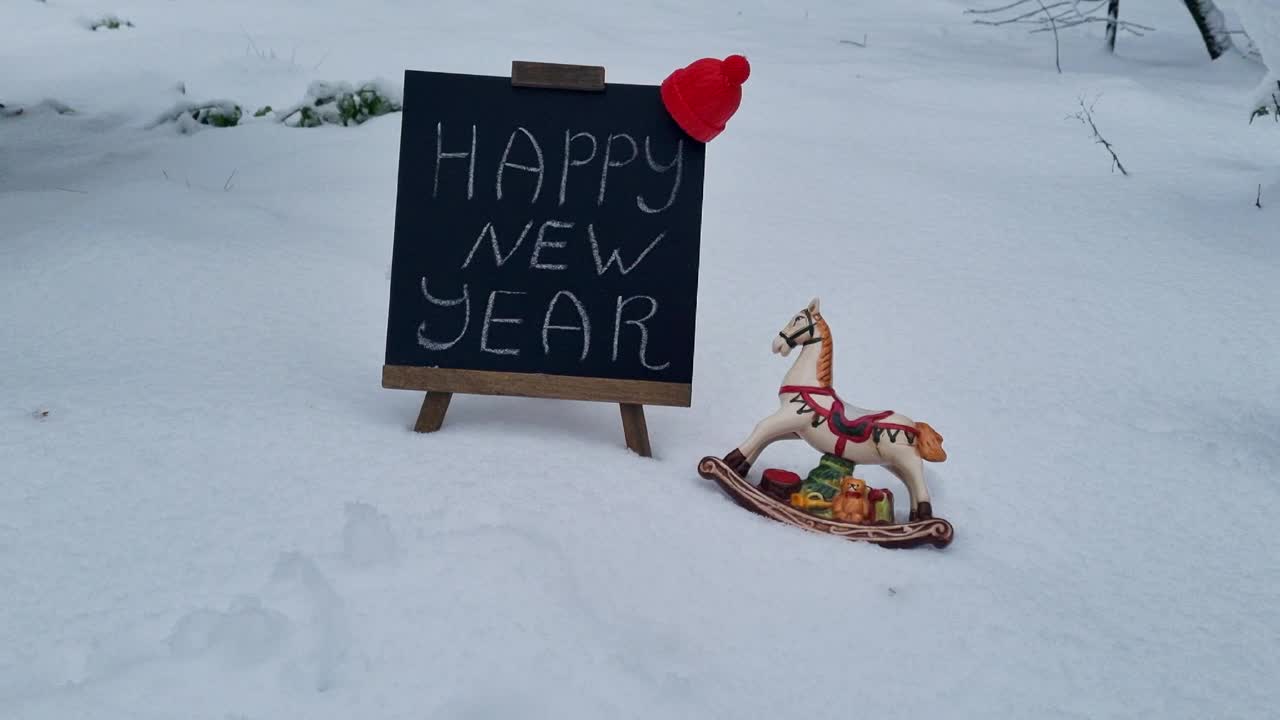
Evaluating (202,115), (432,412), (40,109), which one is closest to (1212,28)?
(432,412)

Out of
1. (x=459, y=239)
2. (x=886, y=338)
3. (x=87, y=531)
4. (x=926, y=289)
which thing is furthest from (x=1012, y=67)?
(x=87, y=531)

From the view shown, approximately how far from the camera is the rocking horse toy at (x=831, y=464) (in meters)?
1.94

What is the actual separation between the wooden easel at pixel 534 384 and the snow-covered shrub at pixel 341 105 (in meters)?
2.22

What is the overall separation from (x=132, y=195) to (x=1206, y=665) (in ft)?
10.2

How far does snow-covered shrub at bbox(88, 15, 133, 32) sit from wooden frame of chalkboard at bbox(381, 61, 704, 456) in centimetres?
452

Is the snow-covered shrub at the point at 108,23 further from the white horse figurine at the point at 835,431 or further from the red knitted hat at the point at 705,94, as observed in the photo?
the white horse figurine at the point at 835,431

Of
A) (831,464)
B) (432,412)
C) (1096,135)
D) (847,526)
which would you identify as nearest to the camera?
(847,526)

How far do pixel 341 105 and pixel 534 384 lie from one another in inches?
97.9

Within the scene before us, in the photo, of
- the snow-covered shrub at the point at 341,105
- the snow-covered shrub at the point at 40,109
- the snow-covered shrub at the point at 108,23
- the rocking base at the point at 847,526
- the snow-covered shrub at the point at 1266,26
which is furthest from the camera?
the snow-covered shrub at the point at 108,23

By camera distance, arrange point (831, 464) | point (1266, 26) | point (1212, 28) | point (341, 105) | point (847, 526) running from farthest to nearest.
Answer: point (1212, 28) < point (341, 105) < point (1266, 26) < point (831, 464) < point (847, 526)

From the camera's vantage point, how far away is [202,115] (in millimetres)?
4312

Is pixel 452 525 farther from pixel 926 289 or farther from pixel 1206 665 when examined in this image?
pixel 926 289

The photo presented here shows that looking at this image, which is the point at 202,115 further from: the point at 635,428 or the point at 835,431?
the point at 835,431

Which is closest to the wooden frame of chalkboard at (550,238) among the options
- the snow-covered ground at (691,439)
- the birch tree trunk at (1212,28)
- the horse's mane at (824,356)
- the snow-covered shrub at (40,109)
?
the snow-covered ground at (691,439)
